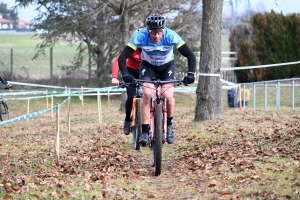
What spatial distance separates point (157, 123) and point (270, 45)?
1246 inches

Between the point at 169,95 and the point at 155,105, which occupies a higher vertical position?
the point at 169,95

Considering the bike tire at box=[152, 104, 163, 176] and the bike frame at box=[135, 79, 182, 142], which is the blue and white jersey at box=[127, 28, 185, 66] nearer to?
the bike frame at box=[135, 79, 182, 142]

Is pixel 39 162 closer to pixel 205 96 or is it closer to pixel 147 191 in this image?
pixel 147 191

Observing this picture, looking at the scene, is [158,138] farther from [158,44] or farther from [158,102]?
[158,44]

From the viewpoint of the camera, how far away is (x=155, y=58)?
935cm

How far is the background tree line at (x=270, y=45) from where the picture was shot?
38.6 metres

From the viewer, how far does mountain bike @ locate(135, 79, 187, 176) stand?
8570 millimetres

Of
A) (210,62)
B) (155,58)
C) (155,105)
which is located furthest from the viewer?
(210,62)

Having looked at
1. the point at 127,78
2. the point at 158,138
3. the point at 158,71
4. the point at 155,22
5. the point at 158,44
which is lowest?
the point at 158,138

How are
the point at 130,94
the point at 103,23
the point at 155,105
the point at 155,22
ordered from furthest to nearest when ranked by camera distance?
the point at 103,23, the point at 130,94, the point at 155,105, the point at 155,22

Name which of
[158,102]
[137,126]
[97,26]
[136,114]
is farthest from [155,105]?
[97,26]

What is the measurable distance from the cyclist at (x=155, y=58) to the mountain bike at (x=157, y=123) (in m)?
0.09

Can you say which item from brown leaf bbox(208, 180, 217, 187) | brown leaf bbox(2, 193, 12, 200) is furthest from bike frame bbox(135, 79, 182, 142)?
brown leaf bbox(2, 193, 12, 200)

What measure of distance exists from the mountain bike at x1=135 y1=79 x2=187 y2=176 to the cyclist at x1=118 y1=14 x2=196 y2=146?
3.5 inches
